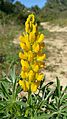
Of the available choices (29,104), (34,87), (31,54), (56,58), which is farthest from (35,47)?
(56,58)

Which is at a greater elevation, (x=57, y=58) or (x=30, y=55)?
(x=30, y=55)

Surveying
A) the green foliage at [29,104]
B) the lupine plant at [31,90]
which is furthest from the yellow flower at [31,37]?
the green foliage at [29,104]

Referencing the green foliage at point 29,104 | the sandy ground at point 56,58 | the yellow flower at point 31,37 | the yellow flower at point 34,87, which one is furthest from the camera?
the sandy ground at point 56,58

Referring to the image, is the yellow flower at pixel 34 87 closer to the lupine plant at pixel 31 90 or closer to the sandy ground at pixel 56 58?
the lupine plant at pixel 31 90

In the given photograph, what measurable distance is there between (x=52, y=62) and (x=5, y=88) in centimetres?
707

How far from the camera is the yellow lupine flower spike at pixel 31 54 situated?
9.75 feet

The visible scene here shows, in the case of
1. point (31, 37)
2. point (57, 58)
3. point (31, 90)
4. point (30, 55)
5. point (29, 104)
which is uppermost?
point (31, 37)

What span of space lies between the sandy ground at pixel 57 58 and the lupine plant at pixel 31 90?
4542mm

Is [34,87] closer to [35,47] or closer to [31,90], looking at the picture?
[31,90]

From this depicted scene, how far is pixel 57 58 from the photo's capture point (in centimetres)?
1115

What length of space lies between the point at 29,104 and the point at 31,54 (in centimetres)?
59

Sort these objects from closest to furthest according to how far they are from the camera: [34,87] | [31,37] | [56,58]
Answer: [31,37] < [34,87] < [56,58]


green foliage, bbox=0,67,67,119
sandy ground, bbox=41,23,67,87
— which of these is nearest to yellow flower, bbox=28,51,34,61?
green foliage, bbox=0,67,67,119

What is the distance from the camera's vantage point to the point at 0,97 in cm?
362
